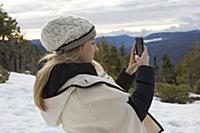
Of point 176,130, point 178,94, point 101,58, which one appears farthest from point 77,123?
point 101,58

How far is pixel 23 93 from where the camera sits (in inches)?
415

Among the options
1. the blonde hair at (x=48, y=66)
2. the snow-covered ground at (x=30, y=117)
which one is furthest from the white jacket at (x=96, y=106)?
the snow-covered ground at (x=30, y=117)

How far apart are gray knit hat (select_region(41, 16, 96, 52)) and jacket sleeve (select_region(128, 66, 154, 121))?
1.05ft

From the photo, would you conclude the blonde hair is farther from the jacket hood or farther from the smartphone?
the smartphone

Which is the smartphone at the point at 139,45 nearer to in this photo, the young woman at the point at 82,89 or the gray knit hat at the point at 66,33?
the young woman at the point at 82,89

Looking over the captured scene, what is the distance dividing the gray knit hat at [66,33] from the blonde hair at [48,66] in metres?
0.03

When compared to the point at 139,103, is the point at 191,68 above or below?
below

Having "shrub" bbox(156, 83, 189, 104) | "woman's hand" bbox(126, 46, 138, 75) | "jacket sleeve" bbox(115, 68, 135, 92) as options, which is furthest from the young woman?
"shrub" bbox(156, 83, 189, 104)

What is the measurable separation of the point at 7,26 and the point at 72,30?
3603 centimetres

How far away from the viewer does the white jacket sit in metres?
2.16

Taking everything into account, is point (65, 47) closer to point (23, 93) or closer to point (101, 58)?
point (23, 93)

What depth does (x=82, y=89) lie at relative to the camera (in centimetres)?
219

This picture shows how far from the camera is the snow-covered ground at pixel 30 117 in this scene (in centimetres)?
661

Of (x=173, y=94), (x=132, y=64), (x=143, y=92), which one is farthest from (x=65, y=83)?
(x=173, y=94)
